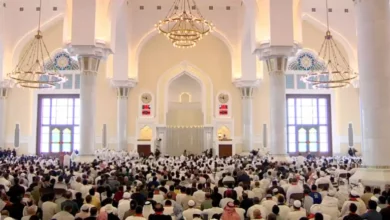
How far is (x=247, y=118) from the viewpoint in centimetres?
2516

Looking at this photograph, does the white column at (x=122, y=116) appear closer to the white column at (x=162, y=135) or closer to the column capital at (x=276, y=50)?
the white column at (x=162, y=135)

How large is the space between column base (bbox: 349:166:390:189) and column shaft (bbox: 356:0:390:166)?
0.13 m

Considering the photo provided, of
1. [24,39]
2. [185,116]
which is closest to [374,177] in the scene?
[185,116]

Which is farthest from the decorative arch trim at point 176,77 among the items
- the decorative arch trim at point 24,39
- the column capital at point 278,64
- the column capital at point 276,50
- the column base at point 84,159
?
the column base at point 84,159

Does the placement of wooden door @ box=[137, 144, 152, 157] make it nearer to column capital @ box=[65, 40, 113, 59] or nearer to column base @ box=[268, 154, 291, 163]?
column capital @ box=[65, 40, 113, 59]

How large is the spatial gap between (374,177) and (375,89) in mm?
1794

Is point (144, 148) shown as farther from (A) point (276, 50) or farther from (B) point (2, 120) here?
(A) point (276, 50)

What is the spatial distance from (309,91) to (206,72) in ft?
20.9

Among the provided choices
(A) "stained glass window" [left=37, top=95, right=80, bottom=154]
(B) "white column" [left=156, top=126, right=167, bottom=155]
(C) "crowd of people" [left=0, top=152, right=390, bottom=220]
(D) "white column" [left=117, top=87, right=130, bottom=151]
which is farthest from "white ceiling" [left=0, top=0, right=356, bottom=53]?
(C) "crowd of people" [left=0, top=152, right=390, bottom=220]

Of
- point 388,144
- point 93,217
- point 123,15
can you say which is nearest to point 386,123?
point 388,144

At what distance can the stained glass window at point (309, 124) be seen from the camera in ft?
87.7

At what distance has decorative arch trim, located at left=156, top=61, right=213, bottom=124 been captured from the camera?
26094mm

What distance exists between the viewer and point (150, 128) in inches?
1021

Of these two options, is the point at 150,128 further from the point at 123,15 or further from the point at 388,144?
the point at 388,144
